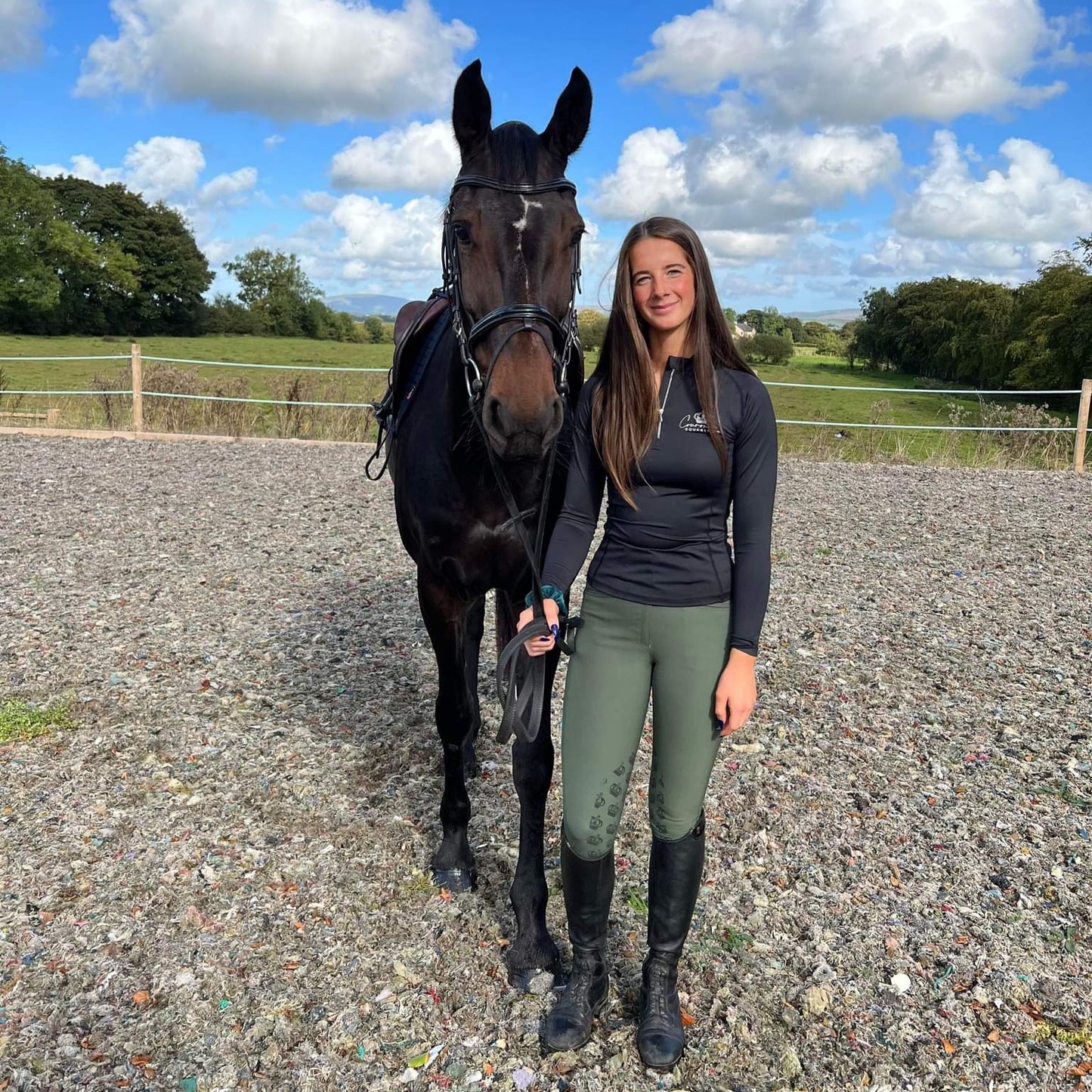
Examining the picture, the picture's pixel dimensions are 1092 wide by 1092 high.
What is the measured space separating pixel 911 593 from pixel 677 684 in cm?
541

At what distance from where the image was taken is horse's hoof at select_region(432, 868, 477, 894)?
3.02 metres

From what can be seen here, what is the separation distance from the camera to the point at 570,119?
95.4 inches

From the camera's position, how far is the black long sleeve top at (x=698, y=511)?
2016 millimetres

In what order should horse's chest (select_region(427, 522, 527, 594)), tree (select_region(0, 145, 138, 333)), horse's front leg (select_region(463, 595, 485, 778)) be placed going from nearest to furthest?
horse's chest (select_region(427, 522, 527, 594)) < horse's front leg (select_region(463, 595, 485, 778)) < tree (select_region(0, 145, 138, 333))

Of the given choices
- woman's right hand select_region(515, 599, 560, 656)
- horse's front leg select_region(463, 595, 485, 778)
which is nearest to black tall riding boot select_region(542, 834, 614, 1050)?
woman's right hand select_region(515, 599, 560, 656)

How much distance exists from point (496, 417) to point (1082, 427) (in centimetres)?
1342

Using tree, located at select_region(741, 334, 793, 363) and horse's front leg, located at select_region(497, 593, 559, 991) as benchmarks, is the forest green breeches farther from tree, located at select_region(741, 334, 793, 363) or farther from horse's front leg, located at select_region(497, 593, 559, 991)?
tree, located at select_region(741, 334, 793, 363)

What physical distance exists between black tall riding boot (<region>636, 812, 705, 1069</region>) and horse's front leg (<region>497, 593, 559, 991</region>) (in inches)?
17.1

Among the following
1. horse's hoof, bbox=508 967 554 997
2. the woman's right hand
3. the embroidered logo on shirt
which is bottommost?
horse's hoof, bbox=508 967 554 997

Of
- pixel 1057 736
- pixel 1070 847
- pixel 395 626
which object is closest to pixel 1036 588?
pixel 1057 736

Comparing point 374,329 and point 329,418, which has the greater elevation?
point 374,329

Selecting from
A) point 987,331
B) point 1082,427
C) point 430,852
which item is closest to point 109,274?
point 987,331

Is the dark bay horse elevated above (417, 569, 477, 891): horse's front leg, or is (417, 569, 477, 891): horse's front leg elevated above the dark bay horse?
the dark bay horse

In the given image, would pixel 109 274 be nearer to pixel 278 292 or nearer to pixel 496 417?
pixel 278 292
